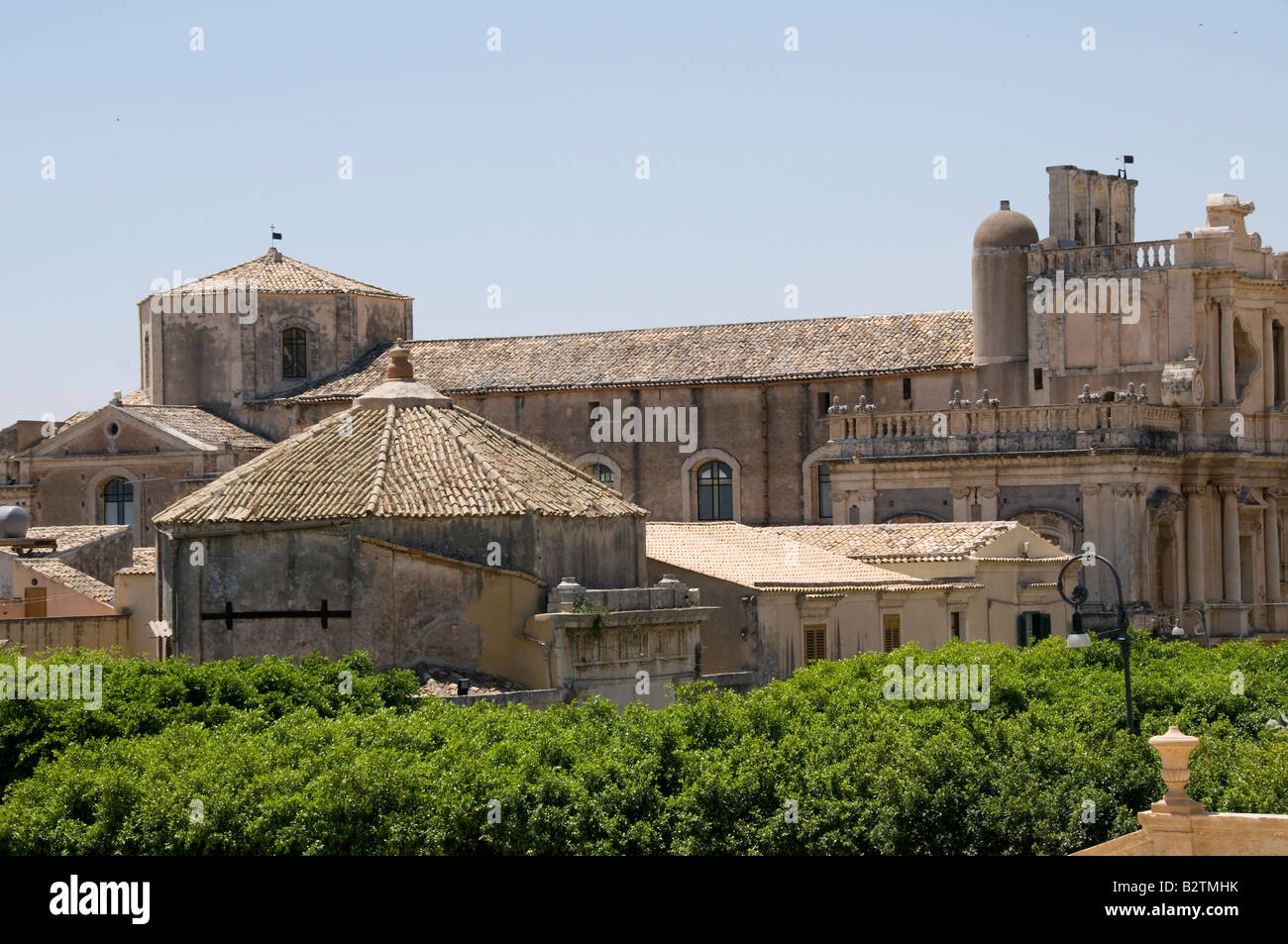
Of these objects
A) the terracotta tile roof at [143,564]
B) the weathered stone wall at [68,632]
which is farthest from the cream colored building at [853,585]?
the weathered stone wall at [68,632]

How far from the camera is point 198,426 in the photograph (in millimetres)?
61219

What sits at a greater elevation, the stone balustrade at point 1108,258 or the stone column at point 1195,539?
the stone balustrade at point 1108,258

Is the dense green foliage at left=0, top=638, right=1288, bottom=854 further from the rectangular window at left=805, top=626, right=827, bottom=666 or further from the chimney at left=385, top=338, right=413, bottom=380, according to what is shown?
the rectangular window at left=805, top=626, right=827, bottom=666

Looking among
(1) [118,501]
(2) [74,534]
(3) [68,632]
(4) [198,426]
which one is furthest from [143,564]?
(4) [198,426]

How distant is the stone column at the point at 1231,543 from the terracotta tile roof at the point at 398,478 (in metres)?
23.7

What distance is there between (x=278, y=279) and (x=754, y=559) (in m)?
28.6

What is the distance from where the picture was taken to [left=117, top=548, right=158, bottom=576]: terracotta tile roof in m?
39.9

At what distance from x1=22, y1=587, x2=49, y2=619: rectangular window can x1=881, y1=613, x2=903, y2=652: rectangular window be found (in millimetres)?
14030

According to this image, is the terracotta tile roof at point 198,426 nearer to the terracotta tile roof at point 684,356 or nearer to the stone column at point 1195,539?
the terracotta tile roof at point 684,356

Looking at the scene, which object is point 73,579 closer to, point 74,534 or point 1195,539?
point 74,534

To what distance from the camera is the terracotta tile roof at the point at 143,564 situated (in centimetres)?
3988
